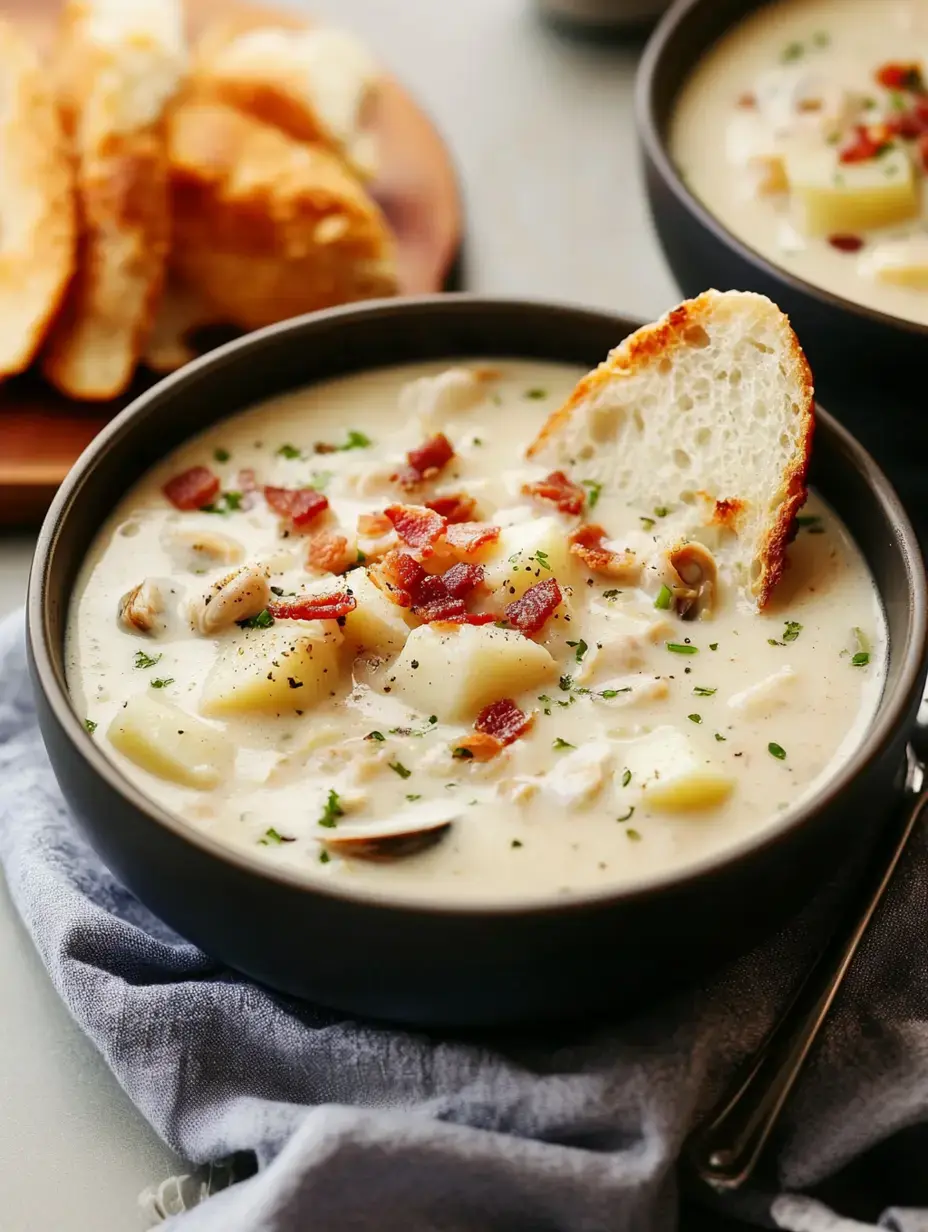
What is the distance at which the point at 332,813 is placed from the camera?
7.02 ft

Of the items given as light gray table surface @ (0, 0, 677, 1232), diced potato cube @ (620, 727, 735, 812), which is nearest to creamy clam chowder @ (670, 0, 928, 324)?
light gray table surface @ (0, 0, 677, 1232)

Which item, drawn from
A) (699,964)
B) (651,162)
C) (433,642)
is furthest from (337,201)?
(699,964)

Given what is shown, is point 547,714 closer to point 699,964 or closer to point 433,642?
point 433,642

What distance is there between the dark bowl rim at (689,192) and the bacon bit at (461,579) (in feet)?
2.76

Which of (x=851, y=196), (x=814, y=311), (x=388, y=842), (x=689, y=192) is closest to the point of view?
(x=388, y=842)

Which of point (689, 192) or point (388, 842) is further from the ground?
point (689, 192)

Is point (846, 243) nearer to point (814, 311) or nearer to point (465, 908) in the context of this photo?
point (814, 311)

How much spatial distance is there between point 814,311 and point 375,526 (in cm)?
86

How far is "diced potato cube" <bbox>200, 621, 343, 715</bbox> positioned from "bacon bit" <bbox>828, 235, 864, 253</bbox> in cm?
141

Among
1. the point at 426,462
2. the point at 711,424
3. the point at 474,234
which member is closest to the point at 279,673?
the point at 426,462

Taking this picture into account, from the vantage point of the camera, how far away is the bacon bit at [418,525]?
2.46 metres

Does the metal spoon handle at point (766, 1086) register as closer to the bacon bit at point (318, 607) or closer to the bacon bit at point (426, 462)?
the bacon bit at point (318, 607)

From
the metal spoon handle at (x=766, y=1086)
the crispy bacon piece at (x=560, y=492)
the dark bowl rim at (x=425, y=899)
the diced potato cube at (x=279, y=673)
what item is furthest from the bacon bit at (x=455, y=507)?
the metal spoon handle at (x=766, y=1086)

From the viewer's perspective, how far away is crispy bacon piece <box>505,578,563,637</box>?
2.35 m
